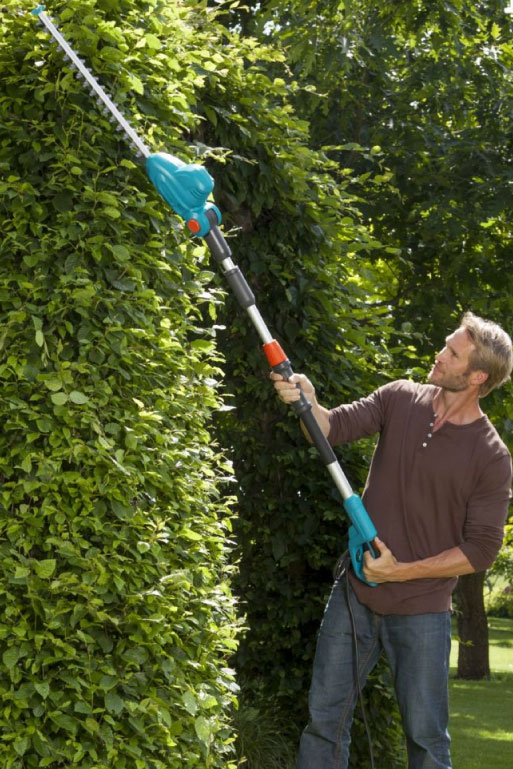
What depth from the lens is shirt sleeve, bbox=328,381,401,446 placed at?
365 centimetres

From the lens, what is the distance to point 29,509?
275 cm

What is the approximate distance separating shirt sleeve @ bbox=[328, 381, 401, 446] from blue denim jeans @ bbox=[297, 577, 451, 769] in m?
0.51

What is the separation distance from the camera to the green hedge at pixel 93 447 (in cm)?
270

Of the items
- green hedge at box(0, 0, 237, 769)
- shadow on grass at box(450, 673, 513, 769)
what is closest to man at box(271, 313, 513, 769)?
green hedge at box(0, 0, 237, 769)

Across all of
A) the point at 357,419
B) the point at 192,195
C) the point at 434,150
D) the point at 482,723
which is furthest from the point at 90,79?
the point at 482,723

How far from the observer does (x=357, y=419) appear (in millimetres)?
3652

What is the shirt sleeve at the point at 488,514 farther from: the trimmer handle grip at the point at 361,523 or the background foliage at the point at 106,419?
the background foliage at the point at 106,419

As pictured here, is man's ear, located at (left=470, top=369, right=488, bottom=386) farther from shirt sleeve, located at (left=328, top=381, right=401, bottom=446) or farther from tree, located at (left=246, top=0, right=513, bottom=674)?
tree, located at (left=246, top=0, right=513, bottom=674)

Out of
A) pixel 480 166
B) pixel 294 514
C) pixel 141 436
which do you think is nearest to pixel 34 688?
pixel 141 436

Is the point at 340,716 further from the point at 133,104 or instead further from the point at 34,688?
the point at 133,104

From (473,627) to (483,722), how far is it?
371cm

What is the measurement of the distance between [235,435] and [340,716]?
1696 millimetres

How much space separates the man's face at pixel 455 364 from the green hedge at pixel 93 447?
93cm

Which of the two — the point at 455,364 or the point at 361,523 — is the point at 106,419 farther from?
the point at 455,364
